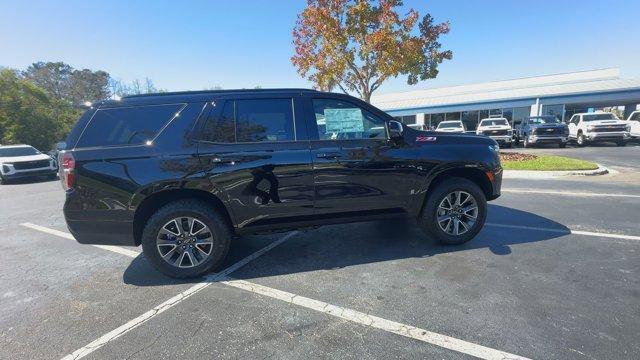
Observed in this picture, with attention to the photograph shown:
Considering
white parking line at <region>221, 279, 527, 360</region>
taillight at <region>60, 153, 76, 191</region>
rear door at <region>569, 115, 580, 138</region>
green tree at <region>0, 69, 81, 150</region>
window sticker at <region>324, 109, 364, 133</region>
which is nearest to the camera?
white parking line at <region>221, 279, 527, 360</region>

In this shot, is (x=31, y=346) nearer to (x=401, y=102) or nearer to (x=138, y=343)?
(x=138, y=343)

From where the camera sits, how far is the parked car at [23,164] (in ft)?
43.0

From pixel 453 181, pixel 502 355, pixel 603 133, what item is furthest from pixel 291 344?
pixel 603 133

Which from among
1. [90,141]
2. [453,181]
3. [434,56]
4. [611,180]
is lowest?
[611,180]

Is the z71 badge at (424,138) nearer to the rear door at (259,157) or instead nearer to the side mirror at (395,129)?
the side mirror at (395,129)

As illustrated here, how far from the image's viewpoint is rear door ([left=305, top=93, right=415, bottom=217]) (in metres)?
3.90

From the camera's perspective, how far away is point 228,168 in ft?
12.0

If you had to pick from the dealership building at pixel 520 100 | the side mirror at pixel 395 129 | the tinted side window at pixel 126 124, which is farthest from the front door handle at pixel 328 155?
the dealership building at pixel 520 100

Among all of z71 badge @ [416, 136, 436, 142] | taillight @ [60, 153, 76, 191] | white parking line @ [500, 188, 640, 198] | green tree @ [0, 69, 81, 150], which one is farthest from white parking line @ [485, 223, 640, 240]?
green tree @ [0, 69, 81, 150]

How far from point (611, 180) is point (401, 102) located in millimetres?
35484

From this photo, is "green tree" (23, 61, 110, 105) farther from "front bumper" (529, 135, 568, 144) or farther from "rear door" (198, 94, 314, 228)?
"rear door" (198, 94, 314, 228)

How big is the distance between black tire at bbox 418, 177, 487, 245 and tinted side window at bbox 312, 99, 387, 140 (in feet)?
3.38

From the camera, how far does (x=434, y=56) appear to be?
44.3 feet

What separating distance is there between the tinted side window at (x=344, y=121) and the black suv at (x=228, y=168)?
0.01 metres
